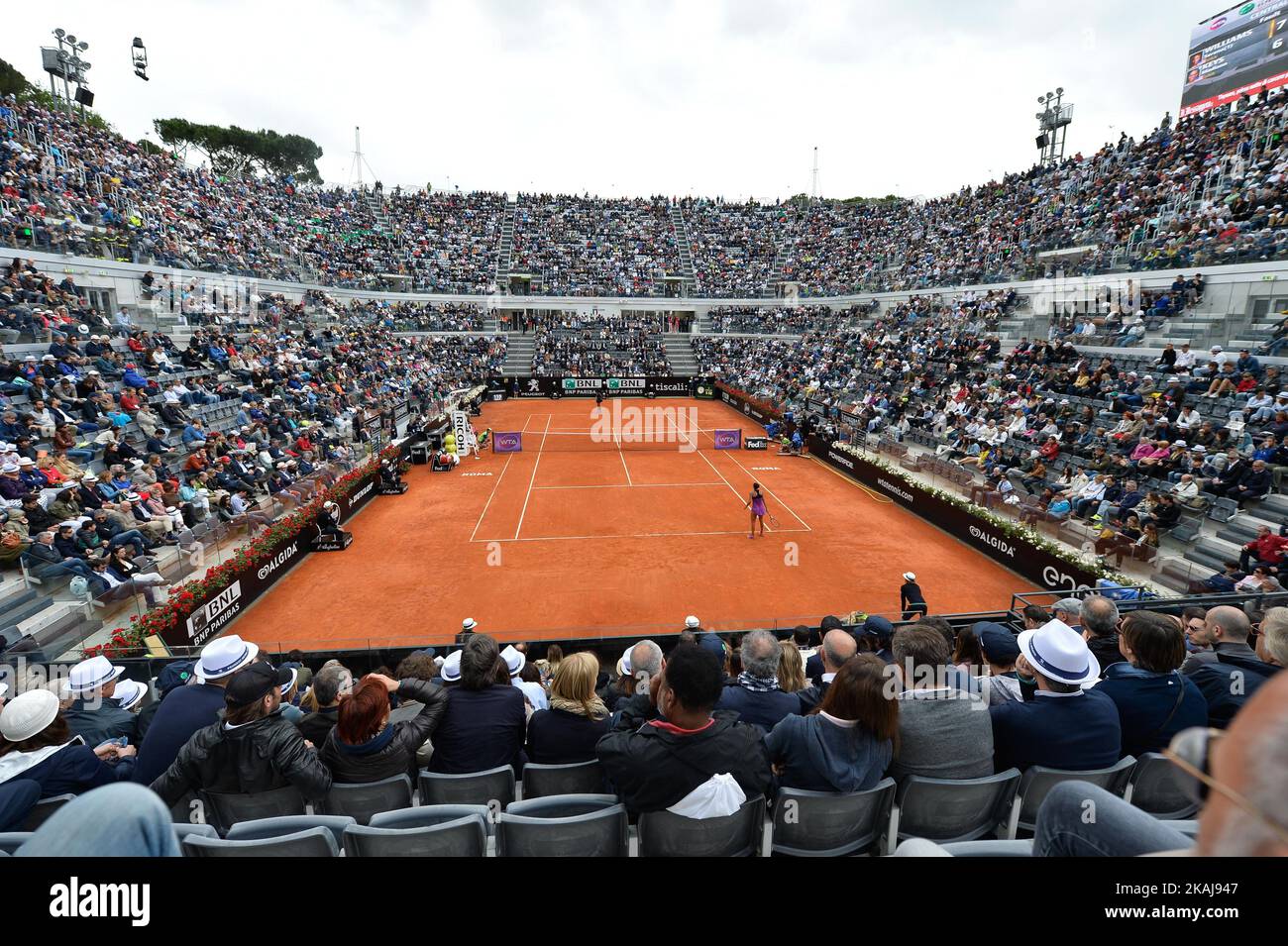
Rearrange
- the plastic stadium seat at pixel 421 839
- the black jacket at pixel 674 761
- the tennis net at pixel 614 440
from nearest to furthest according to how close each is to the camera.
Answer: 1. the plastic stadium seat at pixel 421 839
2. the black jacket at pixel 674 761
3. the tennis net at pixel 614 440

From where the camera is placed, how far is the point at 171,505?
45.0ft

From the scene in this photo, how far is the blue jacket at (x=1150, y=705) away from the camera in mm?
4062

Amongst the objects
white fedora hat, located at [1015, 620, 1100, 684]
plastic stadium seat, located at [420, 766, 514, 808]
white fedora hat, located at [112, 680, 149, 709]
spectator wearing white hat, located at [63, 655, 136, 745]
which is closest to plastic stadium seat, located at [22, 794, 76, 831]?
spectator wearing white hat, located at [63, 655, 136, 745]

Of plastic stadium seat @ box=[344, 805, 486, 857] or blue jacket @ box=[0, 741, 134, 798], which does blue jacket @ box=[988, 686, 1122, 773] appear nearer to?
plastic stadium seat @ box=[344, 805, 486, 857]

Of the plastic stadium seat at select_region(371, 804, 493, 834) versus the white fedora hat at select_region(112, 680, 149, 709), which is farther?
the white fedora hat at select_region(112, 680, 149, 709)

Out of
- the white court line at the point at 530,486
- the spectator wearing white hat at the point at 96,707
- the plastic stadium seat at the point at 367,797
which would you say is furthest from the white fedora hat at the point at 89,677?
the white court line at the point at 530,486

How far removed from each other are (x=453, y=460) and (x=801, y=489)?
→ 1455 cm

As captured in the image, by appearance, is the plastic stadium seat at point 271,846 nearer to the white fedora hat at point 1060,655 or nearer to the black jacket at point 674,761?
the black jacket at point 674,761

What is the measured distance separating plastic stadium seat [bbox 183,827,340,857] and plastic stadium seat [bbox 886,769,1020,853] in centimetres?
319

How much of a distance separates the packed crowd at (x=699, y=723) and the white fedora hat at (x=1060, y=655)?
10 mm

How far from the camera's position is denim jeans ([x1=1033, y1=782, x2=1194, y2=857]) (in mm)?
1622

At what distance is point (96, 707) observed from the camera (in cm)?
541
